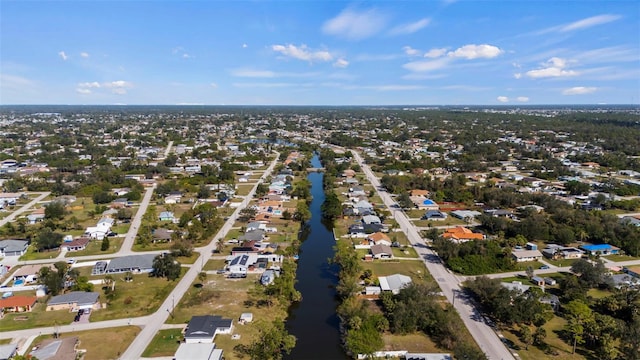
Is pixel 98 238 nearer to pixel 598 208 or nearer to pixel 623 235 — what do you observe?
pixel 623 235

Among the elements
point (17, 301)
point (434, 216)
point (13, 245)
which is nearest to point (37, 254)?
point (13, 245)

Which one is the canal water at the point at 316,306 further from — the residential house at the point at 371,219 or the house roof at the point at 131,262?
the house roof at the point at 131,262

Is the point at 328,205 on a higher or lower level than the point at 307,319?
higher

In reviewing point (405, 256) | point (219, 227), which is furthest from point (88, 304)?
point (405, 256)

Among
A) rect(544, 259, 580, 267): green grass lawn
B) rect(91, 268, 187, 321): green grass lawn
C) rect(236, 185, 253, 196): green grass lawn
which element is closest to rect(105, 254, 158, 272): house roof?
rect(91, 268, 187, 321): green grass lawn

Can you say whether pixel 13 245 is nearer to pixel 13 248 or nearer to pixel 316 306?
pixel 13 248

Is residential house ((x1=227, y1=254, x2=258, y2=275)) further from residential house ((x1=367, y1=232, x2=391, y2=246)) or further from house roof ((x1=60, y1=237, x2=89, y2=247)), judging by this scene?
house roof ((x1=60, y1=237, x2=89, y2=247))
